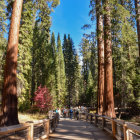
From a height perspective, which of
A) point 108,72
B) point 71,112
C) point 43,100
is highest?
point 108,72

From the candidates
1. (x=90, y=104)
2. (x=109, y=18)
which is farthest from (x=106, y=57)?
(x=90, y=104)

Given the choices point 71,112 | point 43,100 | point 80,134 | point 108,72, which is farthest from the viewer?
point 43,100

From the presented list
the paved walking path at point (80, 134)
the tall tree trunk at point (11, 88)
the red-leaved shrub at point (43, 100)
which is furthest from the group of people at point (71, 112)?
the tall tree trunk at point (11, 88)

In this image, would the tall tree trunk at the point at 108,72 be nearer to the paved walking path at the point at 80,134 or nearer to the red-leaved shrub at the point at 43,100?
the paved walking path at the point at 80,134

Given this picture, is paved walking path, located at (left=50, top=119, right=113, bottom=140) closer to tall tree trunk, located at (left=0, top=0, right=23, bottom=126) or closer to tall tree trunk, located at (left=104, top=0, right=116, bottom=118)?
tall tree trunk, located at (left=104, top=0, right=116, bottom=118)

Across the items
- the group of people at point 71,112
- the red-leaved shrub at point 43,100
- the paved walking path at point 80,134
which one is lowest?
the group of people at point 71,112

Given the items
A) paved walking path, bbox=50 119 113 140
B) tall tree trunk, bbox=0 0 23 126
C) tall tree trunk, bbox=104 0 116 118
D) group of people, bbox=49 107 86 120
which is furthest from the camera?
group of people, bbox=49 107 86 120

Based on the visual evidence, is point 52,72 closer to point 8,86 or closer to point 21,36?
point 21,36

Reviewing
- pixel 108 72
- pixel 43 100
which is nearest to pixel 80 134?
pixel 108 72

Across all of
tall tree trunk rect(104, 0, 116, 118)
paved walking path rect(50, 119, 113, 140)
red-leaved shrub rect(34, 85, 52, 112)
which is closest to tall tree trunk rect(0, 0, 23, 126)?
paved walking path rect(50, 119, 113, 140)

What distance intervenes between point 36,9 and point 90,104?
46.0 m

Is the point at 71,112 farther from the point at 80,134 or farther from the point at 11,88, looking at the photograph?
the point at 11,88

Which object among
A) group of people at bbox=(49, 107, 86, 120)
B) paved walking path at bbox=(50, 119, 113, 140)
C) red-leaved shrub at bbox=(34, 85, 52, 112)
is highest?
red-leaved shrub at bbox=(34, 85, 52, 112)

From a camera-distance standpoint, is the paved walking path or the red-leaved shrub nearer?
the paved walking path
